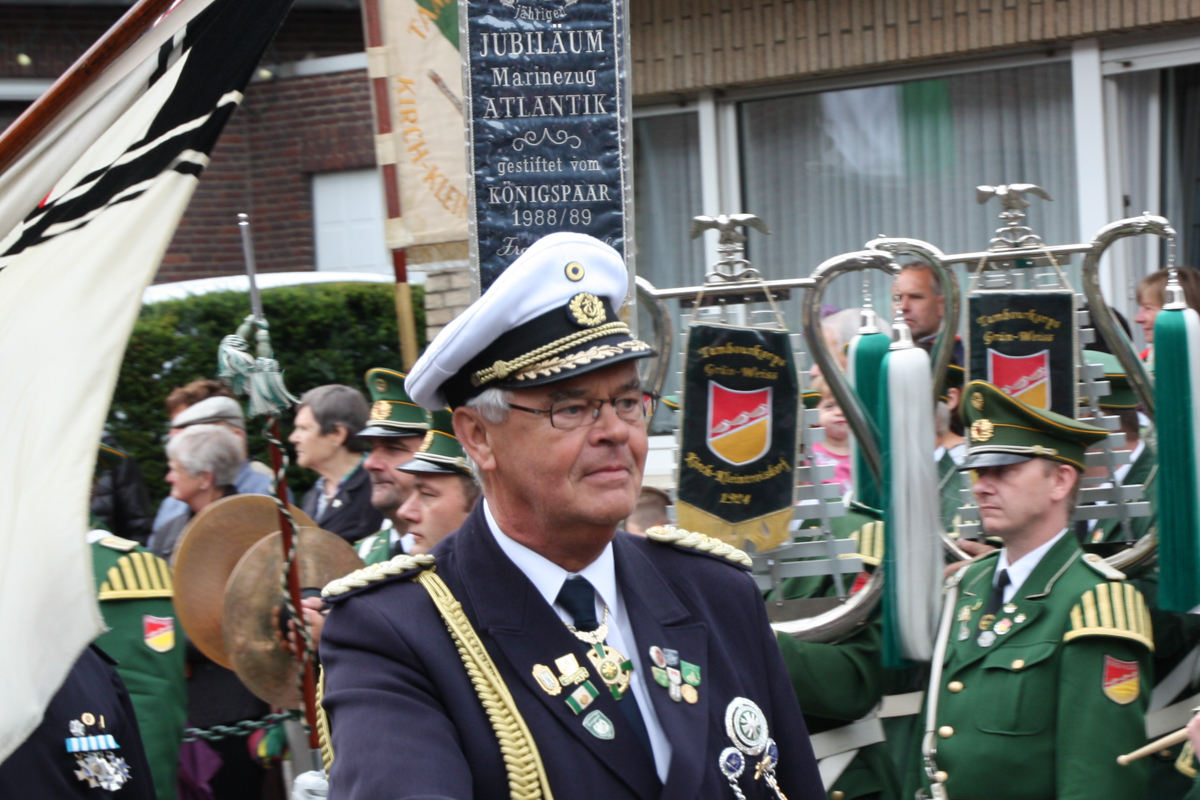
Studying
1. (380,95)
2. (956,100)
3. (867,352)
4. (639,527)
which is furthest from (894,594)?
(956,100)

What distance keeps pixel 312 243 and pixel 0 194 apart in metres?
11.2

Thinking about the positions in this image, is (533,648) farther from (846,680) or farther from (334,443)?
(334,443)

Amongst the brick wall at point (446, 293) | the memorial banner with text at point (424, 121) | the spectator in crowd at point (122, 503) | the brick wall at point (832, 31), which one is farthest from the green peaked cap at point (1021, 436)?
the brick wall at point (446, 293)

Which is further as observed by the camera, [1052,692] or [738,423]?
[738,423]

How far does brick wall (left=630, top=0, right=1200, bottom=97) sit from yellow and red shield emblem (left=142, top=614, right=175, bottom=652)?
5103mm

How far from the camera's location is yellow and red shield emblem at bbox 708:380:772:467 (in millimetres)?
3787

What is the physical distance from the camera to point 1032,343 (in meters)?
3.95

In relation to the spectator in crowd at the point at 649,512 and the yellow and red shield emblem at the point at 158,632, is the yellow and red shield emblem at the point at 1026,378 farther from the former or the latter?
the yellow and red shield emblem at the point at 158,632

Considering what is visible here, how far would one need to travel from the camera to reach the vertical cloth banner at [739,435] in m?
3.77

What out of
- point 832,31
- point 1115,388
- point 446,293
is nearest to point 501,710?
point 1115,388

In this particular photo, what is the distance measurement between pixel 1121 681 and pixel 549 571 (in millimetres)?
1961

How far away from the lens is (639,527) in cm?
437

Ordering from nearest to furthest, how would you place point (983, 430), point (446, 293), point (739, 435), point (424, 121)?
1. point (983, 430)
2. point (739, 435)
3. point (424, 121)
4. point (446, 293)

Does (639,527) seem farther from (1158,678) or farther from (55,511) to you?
(55,511)
